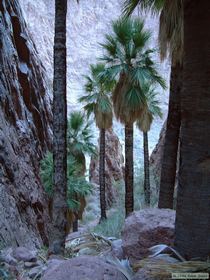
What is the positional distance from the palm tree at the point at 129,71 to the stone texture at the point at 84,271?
1084 centimetres

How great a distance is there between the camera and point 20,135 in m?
13.5

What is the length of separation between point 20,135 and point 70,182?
502cm

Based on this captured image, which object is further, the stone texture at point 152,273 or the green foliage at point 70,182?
the green foliage at point 70,182

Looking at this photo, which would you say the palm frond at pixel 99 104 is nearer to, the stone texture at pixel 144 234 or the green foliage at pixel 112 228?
the green foliage at pixel 112 228

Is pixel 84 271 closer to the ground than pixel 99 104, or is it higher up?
closer to the ground

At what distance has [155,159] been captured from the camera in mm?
31641

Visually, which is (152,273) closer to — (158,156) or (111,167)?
(158,156)

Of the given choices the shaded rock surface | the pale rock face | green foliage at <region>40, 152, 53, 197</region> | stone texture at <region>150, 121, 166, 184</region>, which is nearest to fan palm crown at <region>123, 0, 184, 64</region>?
green foliage at <region>40, 152, 53, 197</region>

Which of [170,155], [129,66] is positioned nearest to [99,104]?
[129,66]

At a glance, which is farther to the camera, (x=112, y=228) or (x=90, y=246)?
(x=112, y=228)

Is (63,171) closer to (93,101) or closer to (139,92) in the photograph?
(139,92)

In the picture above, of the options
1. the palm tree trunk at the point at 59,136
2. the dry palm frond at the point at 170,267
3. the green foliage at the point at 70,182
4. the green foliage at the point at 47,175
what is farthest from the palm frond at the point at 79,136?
the dry palm frond at the point at 170,267

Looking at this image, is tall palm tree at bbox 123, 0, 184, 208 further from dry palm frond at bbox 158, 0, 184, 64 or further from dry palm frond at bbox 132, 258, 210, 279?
dry palm frond at bbox 132, 258, 210, 279

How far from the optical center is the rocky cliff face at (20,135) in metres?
9.54
